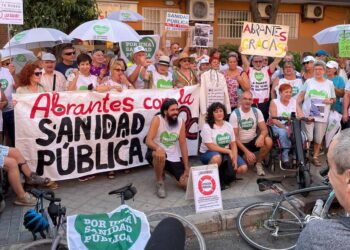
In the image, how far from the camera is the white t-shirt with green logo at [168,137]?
17.9 ft

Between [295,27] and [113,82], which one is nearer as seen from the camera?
[113,82]

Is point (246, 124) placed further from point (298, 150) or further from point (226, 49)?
point (226, 49)

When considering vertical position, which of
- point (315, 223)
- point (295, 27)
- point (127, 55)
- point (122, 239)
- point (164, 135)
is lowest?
point (122, 239)

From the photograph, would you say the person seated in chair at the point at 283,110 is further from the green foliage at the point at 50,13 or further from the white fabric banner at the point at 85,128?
the green foliage at the point at 50,13

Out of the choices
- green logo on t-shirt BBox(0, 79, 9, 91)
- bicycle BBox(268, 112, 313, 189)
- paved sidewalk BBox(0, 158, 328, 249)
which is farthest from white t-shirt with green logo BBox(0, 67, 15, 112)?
bicycle BBox(268, 112, 313, 189)

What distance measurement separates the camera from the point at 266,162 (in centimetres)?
646

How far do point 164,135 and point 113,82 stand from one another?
1238 mm

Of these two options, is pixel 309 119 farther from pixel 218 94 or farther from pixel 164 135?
pixel 164 135

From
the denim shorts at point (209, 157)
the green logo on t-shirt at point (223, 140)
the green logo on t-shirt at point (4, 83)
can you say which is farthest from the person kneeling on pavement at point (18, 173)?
the green logo on t-shirt at point (223, 140)

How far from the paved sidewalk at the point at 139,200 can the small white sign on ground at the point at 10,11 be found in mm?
2463

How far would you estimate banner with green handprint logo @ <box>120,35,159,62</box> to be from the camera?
8719 millimetres

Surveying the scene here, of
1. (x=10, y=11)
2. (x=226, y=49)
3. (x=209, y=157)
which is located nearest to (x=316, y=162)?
(x=209, y=157)

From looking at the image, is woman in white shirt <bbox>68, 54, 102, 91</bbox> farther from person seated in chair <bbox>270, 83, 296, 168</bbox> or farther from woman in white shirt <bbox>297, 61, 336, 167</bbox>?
woman in white shirt <bbox>297, 61, 336, 167</bbox>

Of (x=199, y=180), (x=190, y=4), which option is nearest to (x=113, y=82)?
(x=199, y=180)
